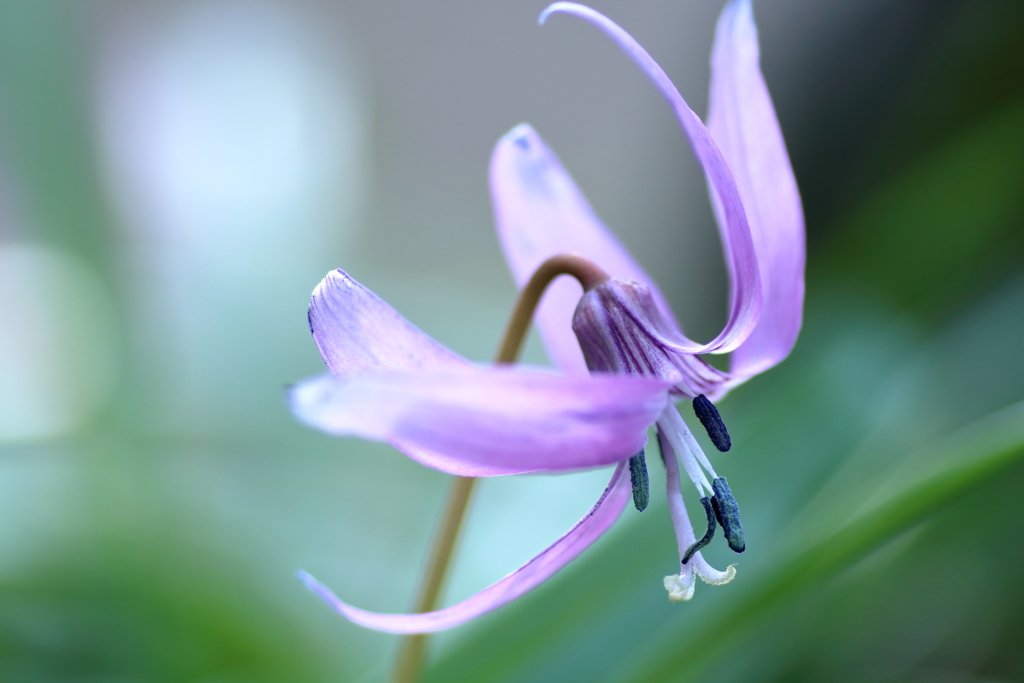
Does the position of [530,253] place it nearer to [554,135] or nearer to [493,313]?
[493,313]

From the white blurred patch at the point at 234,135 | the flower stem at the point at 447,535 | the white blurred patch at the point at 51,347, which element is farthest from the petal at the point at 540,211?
the white blurred patch at the point at 234,135

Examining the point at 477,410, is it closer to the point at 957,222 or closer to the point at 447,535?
the point at 447,535

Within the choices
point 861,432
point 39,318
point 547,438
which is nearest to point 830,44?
point 861,432

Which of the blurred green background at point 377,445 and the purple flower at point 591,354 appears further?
the blurred green background at point 377,445

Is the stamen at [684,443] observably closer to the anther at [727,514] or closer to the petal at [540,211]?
the anther at [727,514]

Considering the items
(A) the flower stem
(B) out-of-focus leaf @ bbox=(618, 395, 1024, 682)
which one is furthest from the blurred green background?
(A) the flower stem

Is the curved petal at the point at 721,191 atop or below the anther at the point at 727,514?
atop

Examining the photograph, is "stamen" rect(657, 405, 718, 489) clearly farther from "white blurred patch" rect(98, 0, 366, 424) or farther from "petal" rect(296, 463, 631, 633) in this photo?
"white blurred patch" rect(98, 0, 366, 424)
